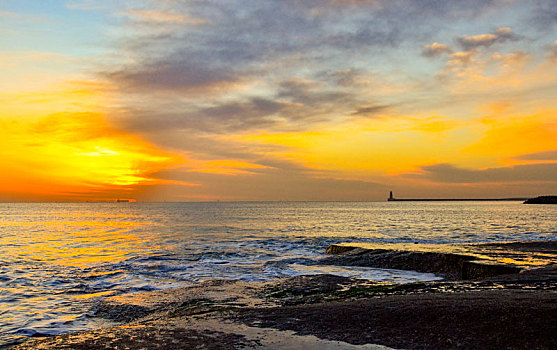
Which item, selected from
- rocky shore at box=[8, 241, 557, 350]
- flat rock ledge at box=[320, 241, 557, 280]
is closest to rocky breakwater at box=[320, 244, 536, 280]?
flat rock ledge at box=[320, 241, 557, 280]

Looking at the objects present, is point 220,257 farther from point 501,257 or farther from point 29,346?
point 29,346

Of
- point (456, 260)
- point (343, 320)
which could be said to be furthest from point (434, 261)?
point (343, 320)

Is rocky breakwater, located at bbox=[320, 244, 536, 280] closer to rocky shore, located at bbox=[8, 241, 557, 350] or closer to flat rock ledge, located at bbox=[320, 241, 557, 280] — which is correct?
flat rock ledge, located at bbox=[320, 241, 557, 280]

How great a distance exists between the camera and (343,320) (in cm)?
903

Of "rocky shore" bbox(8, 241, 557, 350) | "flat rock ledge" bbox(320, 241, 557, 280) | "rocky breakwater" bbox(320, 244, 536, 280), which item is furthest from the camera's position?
"flat rock ledge" bbox(320, 241, 557, 280)

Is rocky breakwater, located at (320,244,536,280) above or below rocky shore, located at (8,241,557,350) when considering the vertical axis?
below

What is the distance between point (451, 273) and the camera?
20297mm

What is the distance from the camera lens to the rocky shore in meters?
7.54

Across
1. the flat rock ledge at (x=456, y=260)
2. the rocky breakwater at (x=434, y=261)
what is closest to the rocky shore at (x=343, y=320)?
the rocky breakwater at (x=434, y=261)

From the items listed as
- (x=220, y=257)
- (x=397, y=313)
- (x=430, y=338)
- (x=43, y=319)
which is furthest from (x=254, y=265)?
(x=430, y=338)

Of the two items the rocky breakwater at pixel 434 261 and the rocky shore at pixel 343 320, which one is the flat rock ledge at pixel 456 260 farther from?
the rocky shore at pixel 343 320

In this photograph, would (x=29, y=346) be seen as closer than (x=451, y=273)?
Yes

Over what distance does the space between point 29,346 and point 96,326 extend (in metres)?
3.02

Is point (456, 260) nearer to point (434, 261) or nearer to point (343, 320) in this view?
point (434, 261)
